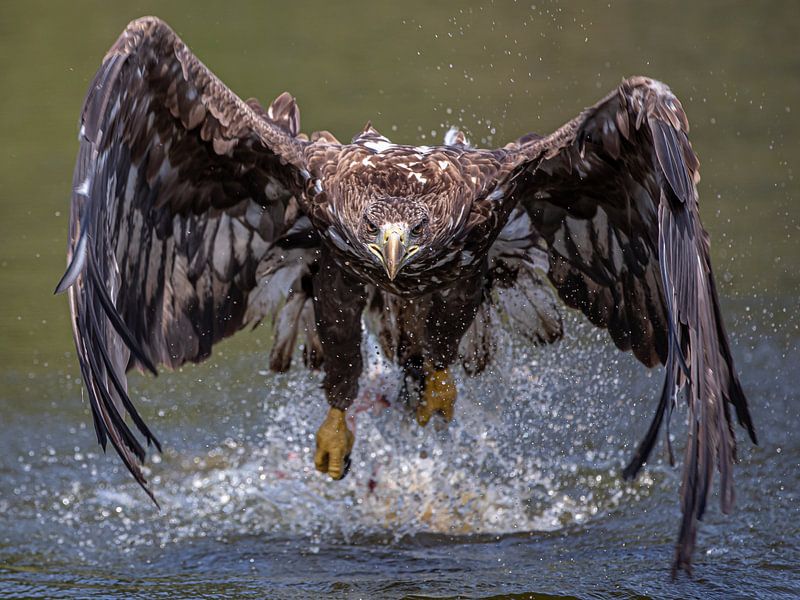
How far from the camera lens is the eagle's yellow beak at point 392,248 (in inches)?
194

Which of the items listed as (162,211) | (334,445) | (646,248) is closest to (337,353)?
(334,445)

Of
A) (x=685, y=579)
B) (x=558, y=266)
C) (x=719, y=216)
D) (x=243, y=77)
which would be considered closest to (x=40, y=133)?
(x=243, y=77)

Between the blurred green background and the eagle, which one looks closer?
the eagle

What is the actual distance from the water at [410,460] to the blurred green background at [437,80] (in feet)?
0.12

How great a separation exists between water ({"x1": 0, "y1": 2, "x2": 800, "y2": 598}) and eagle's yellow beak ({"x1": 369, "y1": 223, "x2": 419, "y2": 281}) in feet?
4.05

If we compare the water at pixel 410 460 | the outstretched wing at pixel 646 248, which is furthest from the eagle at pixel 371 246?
the water at pixel 410 460

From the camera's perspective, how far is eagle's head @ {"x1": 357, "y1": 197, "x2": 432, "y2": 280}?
195 inches

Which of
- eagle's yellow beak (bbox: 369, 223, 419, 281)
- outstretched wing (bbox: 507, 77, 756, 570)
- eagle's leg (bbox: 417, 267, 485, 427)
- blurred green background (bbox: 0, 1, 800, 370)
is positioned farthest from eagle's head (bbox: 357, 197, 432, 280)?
blurred green background (bbox: 0, 1, 800, 370)

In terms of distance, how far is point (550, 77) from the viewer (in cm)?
1191

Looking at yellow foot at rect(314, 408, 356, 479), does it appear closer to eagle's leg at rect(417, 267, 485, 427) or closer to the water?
the water

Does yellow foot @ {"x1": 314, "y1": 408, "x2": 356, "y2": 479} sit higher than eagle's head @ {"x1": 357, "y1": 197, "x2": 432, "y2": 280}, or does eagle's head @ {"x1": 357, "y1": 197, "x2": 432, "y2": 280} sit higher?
eagle's head @ {"x1": 357, "y1": 197, "x2": 432, "y2": 280}

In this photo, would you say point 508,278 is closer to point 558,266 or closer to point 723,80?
point 558,266

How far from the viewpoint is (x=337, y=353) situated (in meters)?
5.98

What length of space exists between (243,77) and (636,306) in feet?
21.3
